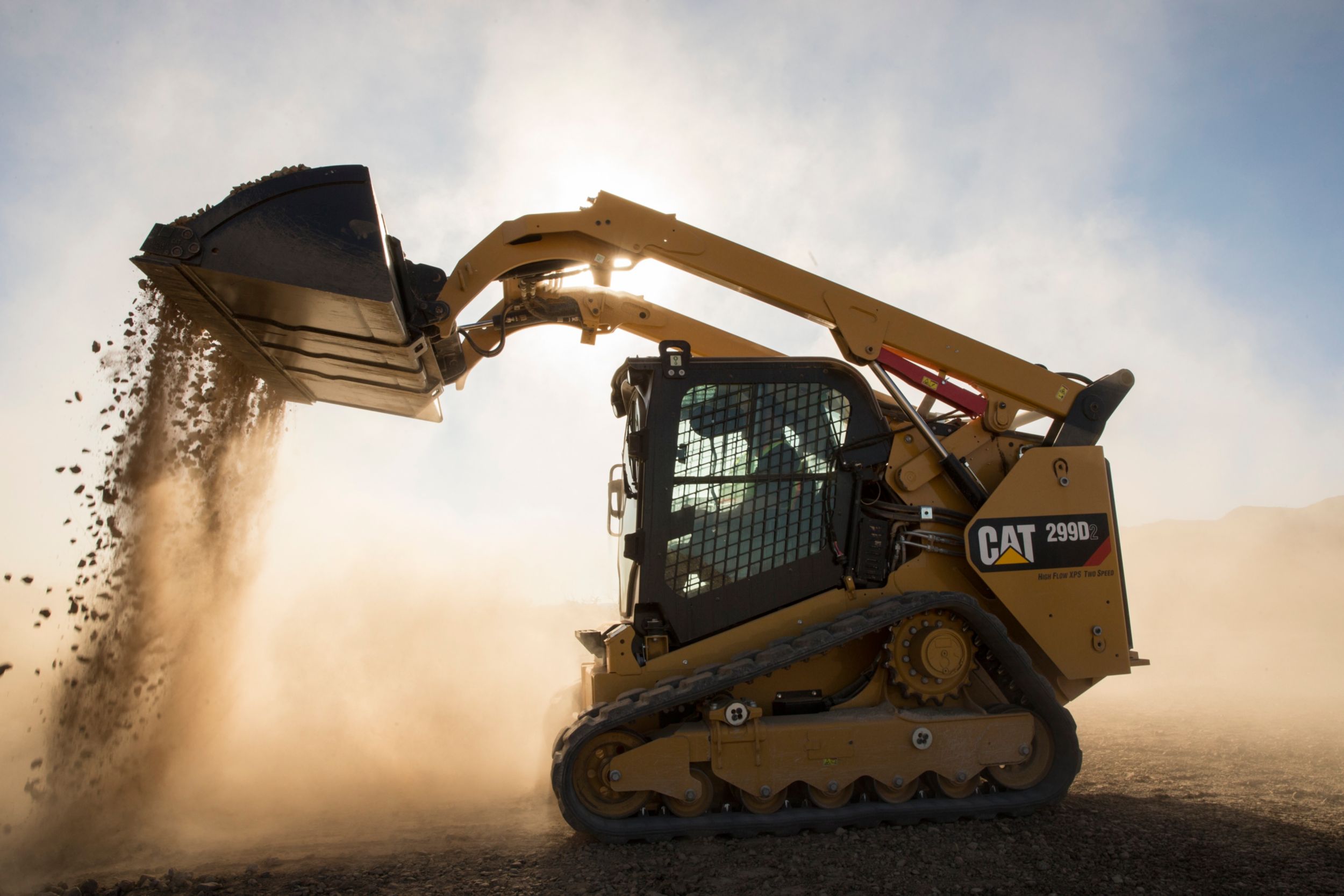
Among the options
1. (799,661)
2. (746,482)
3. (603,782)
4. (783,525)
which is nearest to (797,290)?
(746,482)

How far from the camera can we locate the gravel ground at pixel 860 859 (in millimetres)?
3791

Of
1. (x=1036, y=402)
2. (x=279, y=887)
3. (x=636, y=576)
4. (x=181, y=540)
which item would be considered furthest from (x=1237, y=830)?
(x=181, y=540)

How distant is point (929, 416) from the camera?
240 inches

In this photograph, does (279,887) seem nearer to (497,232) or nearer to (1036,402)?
(497,232)

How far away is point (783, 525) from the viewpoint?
198 inches

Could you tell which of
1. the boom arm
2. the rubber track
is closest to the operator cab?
the rubber track

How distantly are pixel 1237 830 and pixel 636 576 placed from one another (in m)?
3.60

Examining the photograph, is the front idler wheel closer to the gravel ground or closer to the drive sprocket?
the gravel ground

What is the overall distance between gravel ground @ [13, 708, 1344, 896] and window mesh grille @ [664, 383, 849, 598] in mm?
1512

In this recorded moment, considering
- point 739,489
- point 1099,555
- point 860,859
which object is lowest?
point 860,859

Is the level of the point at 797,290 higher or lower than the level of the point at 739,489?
higher

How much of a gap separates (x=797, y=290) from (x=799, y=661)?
2.43 m

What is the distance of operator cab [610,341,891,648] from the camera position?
492 centimetres

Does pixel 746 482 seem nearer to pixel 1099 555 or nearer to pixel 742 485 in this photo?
pixel 742 485
